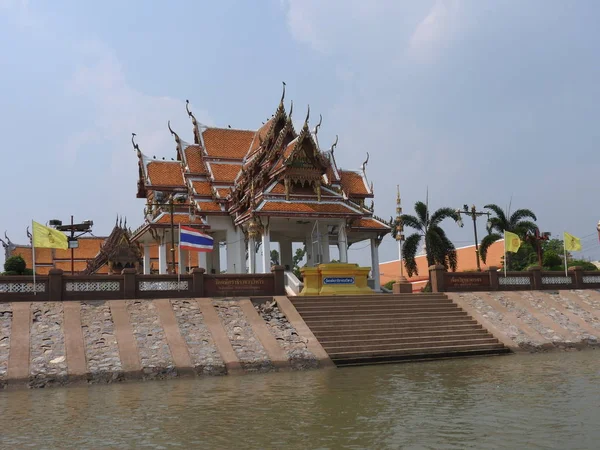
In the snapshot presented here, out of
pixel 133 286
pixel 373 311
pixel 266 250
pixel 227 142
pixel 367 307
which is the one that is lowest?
pixel 373 311

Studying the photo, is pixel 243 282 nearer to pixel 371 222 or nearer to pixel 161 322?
pixel 161 322

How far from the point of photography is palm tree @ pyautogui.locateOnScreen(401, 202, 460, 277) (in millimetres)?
32031

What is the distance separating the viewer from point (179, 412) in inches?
367

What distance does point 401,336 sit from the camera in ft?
58.0

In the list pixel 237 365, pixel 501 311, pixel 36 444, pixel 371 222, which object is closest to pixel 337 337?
pixel 237 365

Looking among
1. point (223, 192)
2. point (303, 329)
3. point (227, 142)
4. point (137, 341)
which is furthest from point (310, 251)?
point (137, 341)

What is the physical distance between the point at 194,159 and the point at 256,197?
7886 mm

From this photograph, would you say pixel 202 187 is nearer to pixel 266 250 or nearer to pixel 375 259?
pixel 266 250

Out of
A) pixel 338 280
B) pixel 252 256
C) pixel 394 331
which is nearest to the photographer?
pixel 394 331

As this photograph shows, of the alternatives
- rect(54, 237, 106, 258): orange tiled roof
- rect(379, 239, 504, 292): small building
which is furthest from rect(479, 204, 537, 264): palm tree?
rect(54, 237, 106, 258): orange tiled roof

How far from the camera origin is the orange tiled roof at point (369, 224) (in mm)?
29422

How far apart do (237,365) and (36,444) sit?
7.50 metres

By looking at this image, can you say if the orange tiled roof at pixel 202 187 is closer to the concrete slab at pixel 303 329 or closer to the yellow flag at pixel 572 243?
the concrete slab at pixel 303 329

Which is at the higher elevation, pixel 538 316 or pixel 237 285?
pixel 237 285
